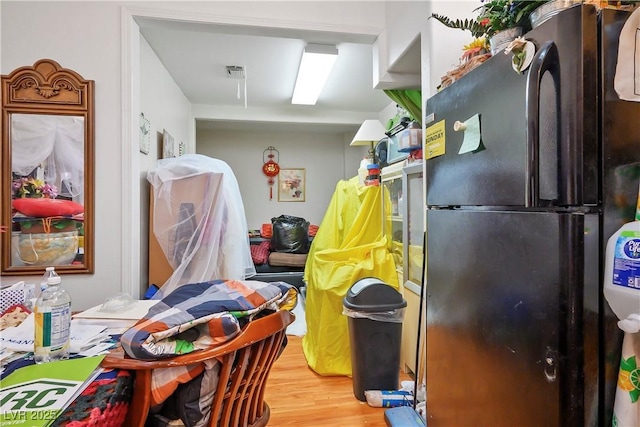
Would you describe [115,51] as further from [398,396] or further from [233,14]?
[398,396]

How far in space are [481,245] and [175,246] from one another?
202 centimetres

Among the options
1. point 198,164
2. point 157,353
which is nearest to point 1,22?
point 198,164

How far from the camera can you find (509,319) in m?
0.80

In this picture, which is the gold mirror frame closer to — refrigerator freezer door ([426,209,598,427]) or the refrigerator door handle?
refrigerator freezer door ([426,209,598,427])

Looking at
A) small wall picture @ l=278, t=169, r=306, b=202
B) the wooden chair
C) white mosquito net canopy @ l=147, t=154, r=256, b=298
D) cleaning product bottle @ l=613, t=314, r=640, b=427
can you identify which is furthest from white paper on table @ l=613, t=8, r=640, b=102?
small wall picture @ l=278, t=169, r=306, b=202

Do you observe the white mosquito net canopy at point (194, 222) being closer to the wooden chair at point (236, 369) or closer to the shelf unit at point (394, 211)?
the shelf unit at point (394, 211)

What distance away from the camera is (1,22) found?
71.2 inches

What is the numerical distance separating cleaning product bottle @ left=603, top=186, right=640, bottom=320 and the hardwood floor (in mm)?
1512

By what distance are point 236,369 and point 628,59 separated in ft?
3.90

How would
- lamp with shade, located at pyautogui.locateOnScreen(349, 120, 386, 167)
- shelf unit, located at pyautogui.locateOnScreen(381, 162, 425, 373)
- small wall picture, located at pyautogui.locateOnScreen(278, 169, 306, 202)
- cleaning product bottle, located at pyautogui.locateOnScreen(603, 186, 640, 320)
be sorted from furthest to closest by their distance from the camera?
1. small wall picture, located at pyautogui.locateOnScreen(278, 169, 306, 202)
2. lamp with shade, located at pyautogui.locateOnScreen(349, 120, 386, 167)
3. shelf unit, located at pyautogui.locateOnScreen(381, 162, 425, 373)
4. cleaning product bottle, located at pyautogui.locateOnScreen(603, 186, 640, 320)

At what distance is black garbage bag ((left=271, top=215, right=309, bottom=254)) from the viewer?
182 inches

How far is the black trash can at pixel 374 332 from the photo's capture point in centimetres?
196

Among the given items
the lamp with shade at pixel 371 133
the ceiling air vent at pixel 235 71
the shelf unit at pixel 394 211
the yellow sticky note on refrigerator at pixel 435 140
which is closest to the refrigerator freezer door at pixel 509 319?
the yellow sticky note on refrigerator at pixel 435 140

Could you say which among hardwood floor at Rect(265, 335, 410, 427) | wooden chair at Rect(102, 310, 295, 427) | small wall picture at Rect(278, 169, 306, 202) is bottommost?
hardwood floor at Rect(265, 335, 410, 427)
